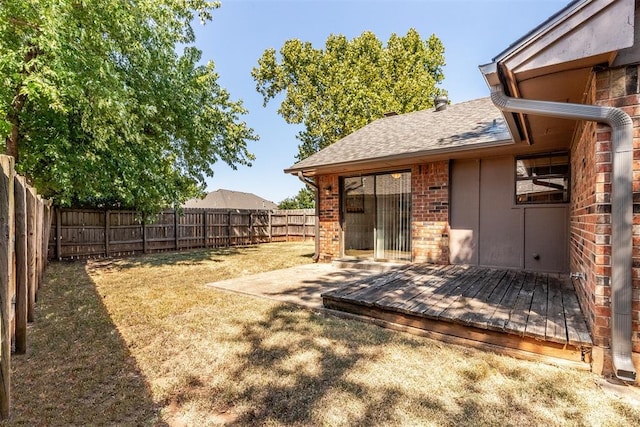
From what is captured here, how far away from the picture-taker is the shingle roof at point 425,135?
598 centimetres

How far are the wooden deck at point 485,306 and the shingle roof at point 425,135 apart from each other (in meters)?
2.36

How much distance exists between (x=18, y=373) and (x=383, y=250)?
6.49 metres

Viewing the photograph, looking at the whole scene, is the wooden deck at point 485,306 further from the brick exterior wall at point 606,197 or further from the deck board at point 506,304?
the brick exterior wall at point 606,197

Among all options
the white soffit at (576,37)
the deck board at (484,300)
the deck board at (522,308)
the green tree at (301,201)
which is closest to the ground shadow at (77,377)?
the deck board at (484,300)

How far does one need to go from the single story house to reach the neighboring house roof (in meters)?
20.8

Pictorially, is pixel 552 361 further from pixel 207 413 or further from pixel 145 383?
pixel 145 383

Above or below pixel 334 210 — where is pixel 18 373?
below

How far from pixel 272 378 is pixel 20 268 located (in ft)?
8.90

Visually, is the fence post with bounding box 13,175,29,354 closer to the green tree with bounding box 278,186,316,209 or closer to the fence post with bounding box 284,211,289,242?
the fence post with bounding box 284,211,289,242

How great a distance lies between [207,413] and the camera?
2.16 metres

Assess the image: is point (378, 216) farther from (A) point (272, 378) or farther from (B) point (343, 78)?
(B) point (343, 78)

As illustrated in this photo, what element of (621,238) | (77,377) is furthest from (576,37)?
(77,377)

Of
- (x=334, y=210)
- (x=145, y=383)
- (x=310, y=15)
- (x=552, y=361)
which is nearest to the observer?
(x=145, y=383)

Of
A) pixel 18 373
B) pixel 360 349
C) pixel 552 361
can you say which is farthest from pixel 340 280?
pixel 18 373
